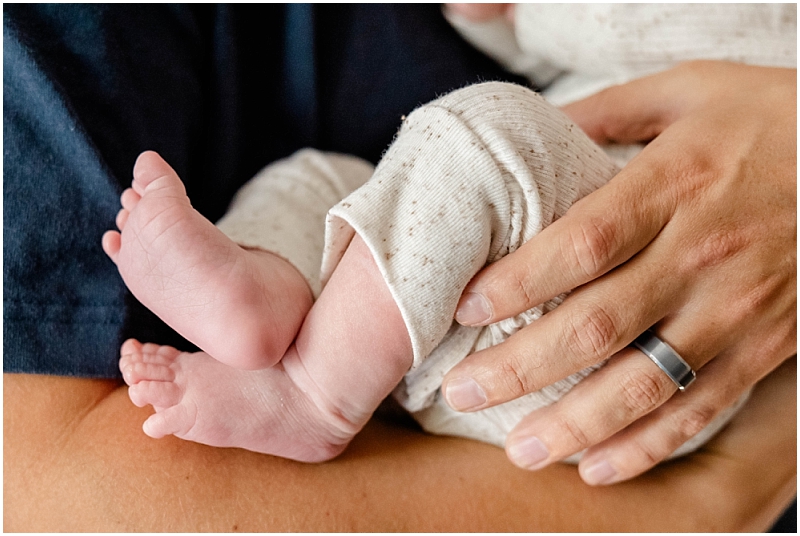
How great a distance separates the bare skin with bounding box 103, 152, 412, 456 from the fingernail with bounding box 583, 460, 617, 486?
323mm

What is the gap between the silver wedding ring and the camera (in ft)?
2.33

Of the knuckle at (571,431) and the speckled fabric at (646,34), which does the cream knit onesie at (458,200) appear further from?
the speckled fabric at (646,34)

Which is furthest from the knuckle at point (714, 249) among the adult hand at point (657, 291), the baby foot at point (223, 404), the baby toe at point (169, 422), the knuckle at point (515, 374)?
the baby toe at point (169, 422)

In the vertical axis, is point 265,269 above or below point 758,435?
above

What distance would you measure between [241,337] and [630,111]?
653 mm

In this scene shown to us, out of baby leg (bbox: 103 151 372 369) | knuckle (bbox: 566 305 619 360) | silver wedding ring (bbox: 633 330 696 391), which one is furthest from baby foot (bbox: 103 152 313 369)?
silver wedding ring (bbox: 633 330 696 391)

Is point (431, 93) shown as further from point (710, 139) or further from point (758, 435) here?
point (758, 435)

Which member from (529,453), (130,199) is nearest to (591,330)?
(529,453)

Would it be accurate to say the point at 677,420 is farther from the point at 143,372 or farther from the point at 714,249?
the point at 143,372

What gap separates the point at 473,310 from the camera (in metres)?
0.65

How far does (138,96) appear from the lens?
755 millimetres

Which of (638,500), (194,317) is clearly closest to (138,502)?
(194,317)

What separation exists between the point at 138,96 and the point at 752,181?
77 cm

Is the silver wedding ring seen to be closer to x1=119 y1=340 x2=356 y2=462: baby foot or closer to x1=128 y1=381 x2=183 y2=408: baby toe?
x1=119 y1=340 x2=356 y2=462: baby foot
